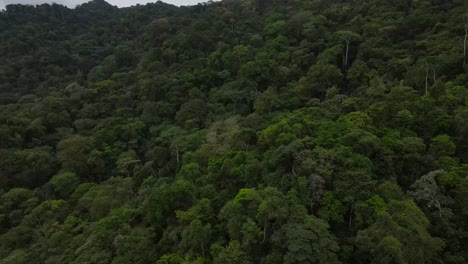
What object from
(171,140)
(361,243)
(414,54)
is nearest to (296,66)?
(414,54)

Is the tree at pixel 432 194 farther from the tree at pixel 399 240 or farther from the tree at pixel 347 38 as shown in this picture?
the tree at pixel 347 38

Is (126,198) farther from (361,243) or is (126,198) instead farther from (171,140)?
(361,243)

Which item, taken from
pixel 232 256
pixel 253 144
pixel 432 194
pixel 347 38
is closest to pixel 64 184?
pixel 253 144

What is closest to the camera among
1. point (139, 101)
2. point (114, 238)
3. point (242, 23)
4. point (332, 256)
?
point (332, 256)

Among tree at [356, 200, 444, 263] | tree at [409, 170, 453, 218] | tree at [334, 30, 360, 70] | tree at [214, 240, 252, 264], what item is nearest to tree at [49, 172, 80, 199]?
tree at [214, 240, 252, 264]

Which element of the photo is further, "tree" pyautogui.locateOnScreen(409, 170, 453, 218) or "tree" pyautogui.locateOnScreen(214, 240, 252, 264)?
"tree" pyautogui.locateOnScreen(409, 170, 453, 218)

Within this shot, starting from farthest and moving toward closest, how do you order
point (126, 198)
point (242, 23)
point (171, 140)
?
point (242, 23) → point (171, 140) → point (126, 198)

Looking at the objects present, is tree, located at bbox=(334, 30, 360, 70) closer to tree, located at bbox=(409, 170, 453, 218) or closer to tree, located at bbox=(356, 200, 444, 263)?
tree, located at bbox=(409, 170, 453, 218)

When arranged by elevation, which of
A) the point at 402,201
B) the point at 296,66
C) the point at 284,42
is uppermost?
the point at 284,42
